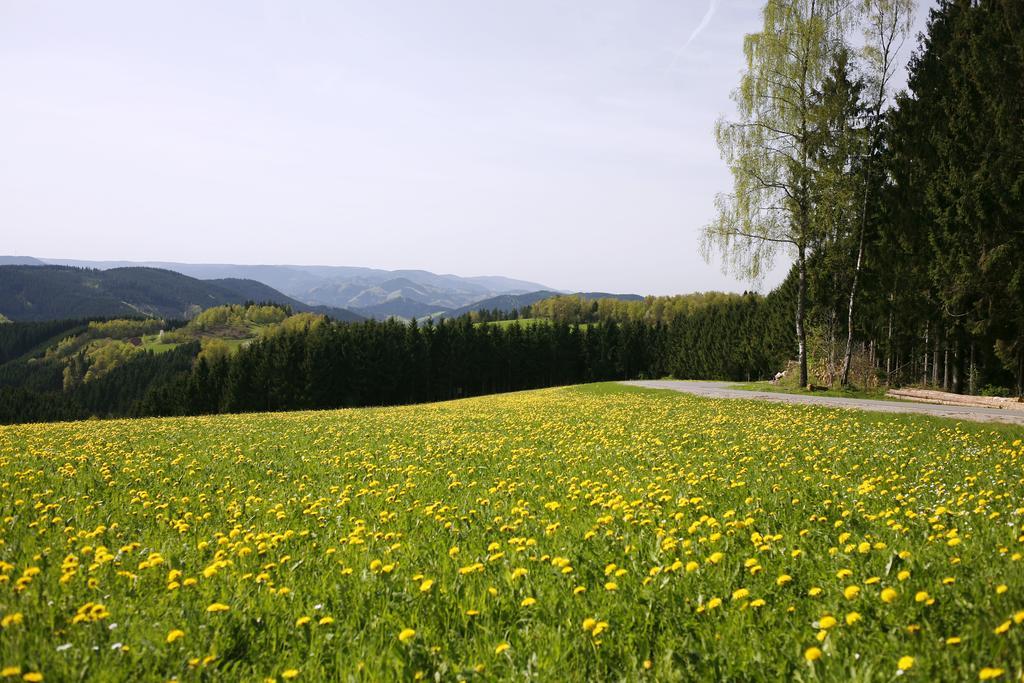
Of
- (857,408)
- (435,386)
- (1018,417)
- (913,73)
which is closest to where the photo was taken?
(1018,417)

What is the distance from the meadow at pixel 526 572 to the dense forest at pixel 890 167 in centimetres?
2044

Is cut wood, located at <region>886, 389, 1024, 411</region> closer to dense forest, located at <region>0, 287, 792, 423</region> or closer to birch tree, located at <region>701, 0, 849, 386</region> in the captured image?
birch tree, located at <region>701, 0, 849, 386</region>

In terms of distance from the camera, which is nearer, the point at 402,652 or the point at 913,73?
Answer: the point at 402,652

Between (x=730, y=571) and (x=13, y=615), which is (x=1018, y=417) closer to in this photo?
(x=730, y=571)

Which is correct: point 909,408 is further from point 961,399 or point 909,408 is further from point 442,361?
point 442,361

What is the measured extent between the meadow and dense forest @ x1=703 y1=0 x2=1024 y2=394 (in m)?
20.4

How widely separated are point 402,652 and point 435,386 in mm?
92038

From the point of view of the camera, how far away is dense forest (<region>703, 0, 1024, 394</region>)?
2441 cm

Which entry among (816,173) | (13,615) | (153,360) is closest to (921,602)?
(13,615)

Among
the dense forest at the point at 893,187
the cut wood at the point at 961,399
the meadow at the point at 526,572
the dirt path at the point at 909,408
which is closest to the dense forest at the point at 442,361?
the dense forest at the point at 893,187

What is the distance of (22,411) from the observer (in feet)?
385

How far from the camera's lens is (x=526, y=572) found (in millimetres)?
4566

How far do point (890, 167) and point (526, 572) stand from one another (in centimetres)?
3228

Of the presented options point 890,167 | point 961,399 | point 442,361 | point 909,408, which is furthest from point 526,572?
point 442,361
